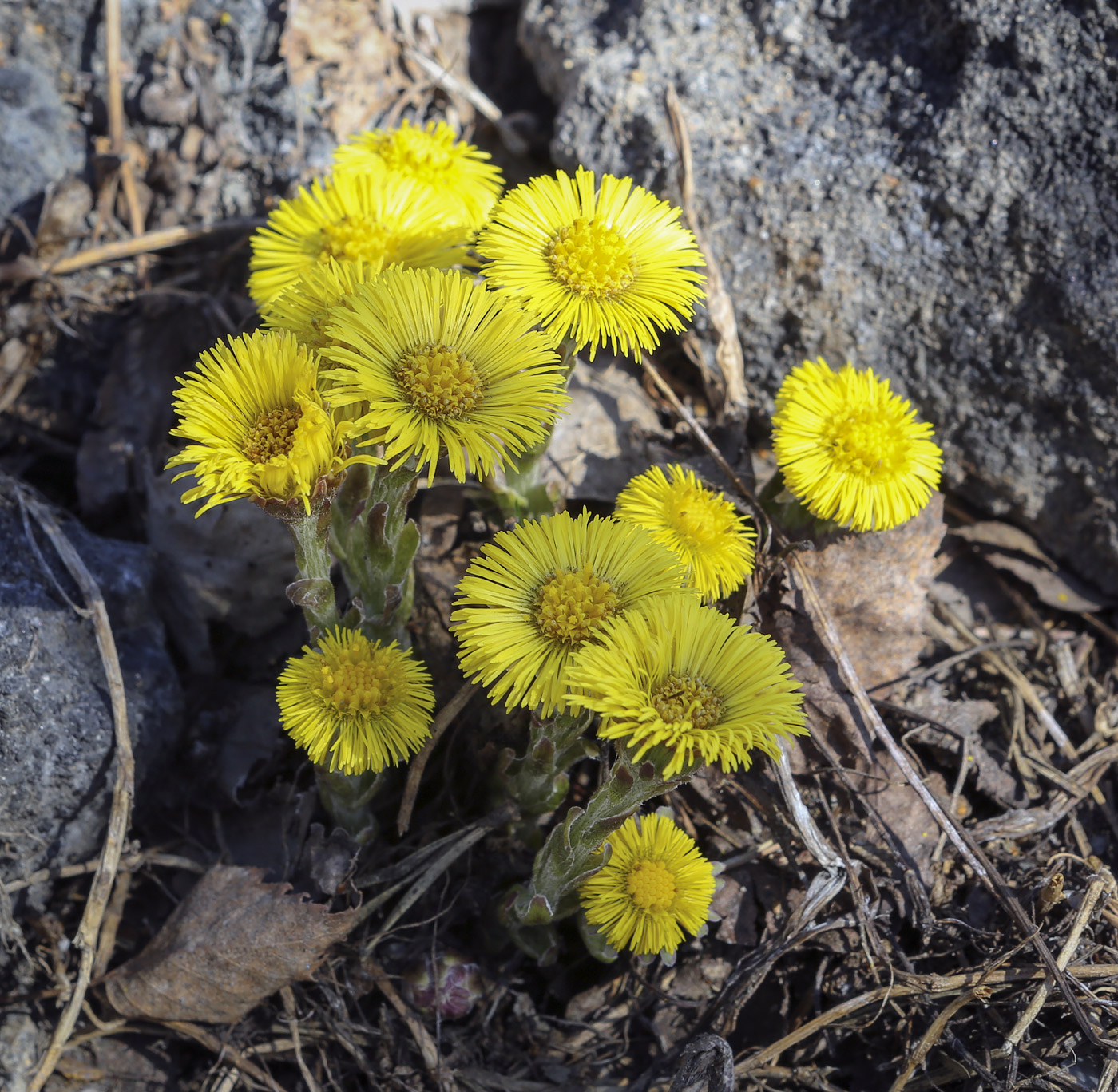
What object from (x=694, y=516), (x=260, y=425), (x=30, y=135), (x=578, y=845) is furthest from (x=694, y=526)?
(x=30, y=135)

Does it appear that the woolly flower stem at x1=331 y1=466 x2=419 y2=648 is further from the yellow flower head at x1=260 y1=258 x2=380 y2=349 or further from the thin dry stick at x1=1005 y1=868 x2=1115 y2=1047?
the thin dry stick at x1=1005 y1=868 x2=1115 y2=1047

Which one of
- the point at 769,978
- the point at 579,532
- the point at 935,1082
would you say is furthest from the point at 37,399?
the point at 935,1082

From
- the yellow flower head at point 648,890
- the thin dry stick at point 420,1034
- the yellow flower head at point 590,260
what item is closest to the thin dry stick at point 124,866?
the thin dry stick at point 420,1034

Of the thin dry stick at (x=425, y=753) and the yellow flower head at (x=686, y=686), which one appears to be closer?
the yellow flower head at (x=686, y=686)

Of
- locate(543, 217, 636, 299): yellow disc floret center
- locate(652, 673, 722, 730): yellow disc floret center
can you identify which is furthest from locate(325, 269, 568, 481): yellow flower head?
locate(652, 673, 722, 730): yellow disc floret center

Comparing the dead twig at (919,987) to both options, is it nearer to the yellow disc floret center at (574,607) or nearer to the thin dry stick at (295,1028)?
the thin dry stick at (295,1028)

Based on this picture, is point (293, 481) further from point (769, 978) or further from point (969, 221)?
point (969, 221)
